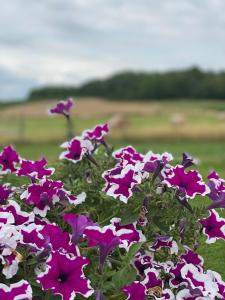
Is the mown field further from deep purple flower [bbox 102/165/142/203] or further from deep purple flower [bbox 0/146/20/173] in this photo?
deep purple flower [bbox 102/165/142/203]

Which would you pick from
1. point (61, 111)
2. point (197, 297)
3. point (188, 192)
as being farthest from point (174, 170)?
point (61, 111)

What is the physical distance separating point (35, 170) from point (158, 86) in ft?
194

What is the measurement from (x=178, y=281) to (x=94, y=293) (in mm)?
680

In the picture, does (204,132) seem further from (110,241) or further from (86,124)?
(110,241)

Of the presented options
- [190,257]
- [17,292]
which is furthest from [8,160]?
[17,292]

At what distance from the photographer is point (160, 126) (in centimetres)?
3506

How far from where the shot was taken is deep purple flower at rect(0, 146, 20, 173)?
489 centimetres

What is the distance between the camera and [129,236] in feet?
10.5

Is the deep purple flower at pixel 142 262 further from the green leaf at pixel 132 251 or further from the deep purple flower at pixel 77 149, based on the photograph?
the deep purple flower at pixel 77 149

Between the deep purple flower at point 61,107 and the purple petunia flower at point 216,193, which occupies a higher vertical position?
the deep purple flower at point 61,107

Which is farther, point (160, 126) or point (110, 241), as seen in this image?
point (160, 126)

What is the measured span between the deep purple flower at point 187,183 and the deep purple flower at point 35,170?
0.89 meters

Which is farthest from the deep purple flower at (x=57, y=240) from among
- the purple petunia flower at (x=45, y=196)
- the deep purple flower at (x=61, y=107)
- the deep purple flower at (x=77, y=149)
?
the deep purple flower at (x=61, y=107)

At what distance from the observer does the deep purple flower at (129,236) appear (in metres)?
3.17
